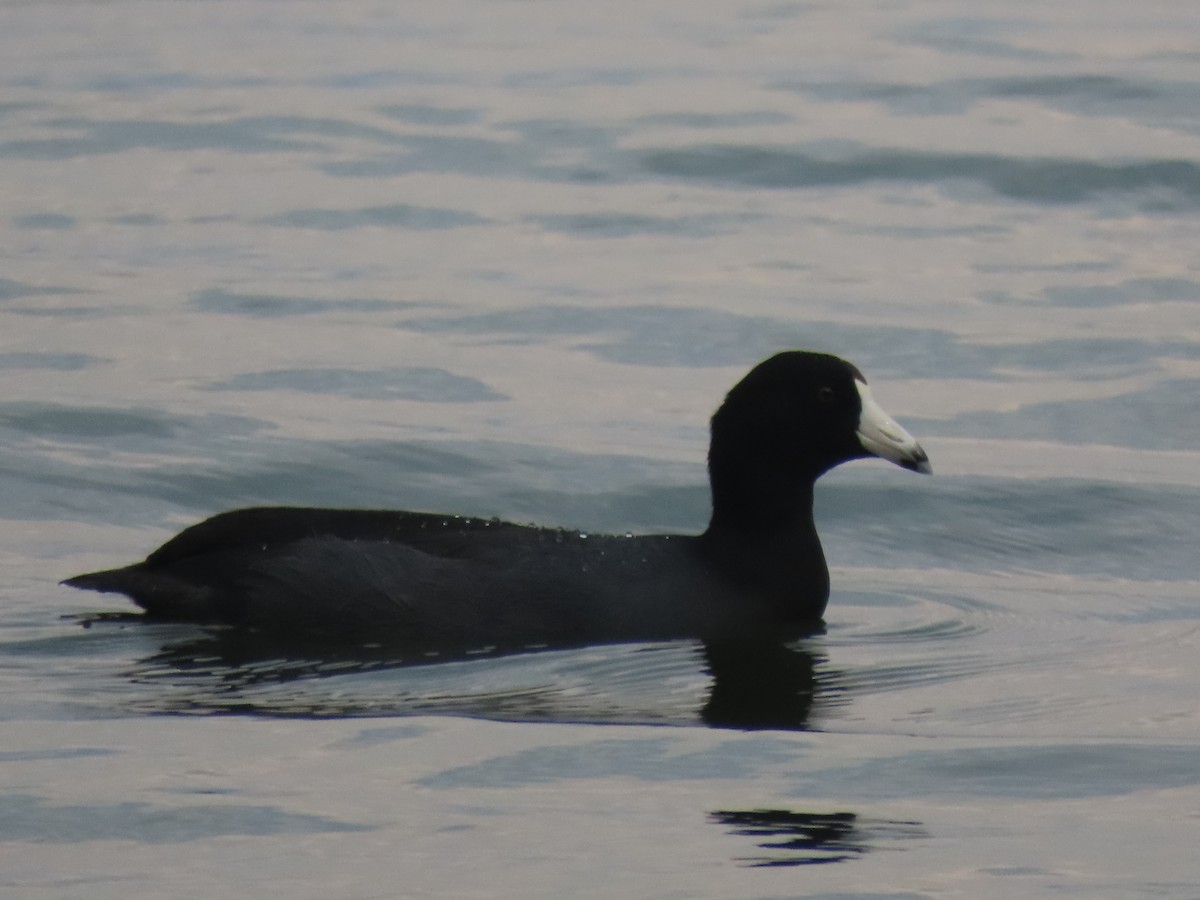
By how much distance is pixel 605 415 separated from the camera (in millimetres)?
11203

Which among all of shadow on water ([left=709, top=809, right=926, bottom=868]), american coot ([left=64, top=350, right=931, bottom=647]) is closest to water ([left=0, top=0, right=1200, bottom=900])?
shadow on water ([left=709, top=809, right=926, bottom=868])

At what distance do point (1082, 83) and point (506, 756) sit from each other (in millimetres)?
14354

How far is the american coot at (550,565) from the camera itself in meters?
7.69

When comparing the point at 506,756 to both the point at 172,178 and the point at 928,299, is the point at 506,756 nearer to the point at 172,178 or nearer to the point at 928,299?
the point at 928,299

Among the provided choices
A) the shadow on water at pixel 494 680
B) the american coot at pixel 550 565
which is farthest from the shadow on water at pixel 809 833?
the american coot at pixel 550 565

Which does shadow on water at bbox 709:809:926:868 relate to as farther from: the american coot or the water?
the american coot

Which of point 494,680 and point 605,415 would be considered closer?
point 494,680

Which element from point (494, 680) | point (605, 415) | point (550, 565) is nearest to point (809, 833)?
point (494, 680)

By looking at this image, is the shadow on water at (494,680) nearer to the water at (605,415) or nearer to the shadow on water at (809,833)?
the water at (605,415)

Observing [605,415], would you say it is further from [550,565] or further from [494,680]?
[494,680]

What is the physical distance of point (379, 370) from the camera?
11953 millimetres

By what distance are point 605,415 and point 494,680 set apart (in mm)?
4067

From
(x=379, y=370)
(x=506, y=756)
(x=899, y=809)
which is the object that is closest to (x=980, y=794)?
(x=899, y=809)

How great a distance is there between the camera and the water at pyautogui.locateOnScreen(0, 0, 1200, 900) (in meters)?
5.88
